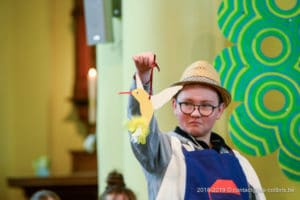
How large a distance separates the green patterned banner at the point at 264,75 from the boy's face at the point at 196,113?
0.20 meters

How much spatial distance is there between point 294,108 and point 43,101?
2.91m

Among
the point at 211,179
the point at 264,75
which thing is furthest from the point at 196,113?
the point at 264,75

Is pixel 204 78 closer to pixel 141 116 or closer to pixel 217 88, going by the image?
pixel 217 88

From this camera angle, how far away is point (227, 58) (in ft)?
5.61

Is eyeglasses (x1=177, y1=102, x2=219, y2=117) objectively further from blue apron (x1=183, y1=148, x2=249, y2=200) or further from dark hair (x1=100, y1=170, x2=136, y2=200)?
dark hair (x1=100, y1=170, x2=136, y2=200)

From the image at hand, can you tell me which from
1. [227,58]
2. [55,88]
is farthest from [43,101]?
[227,58]

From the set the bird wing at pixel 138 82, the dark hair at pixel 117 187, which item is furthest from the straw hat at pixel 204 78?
the dark hair at pixel 117 187

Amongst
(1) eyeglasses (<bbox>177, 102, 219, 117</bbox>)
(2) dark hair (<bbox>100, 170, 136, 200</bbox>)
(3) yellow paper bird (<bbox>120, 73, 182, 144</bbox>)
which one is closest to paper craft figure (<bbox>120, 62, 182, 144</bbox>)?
(3) yellow paper bird (<bbox>120, 73, 182, 144</bbox>)

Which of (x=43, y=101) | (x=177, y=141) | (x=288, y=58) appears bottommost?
(x=43, y=101)

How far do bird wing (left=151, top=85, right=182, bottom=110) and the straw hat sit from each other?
4 centimetres

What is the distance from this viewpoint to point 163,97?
4.64 feet

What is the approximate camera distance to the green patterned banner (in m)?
1.68

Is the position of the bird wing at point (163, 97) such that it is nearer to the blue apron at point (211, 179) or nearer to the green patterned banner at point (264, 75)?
the blue apron at point (211, 179)

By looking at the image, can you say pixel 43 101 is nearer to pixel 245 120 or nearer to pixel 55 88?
pixel 55 88
